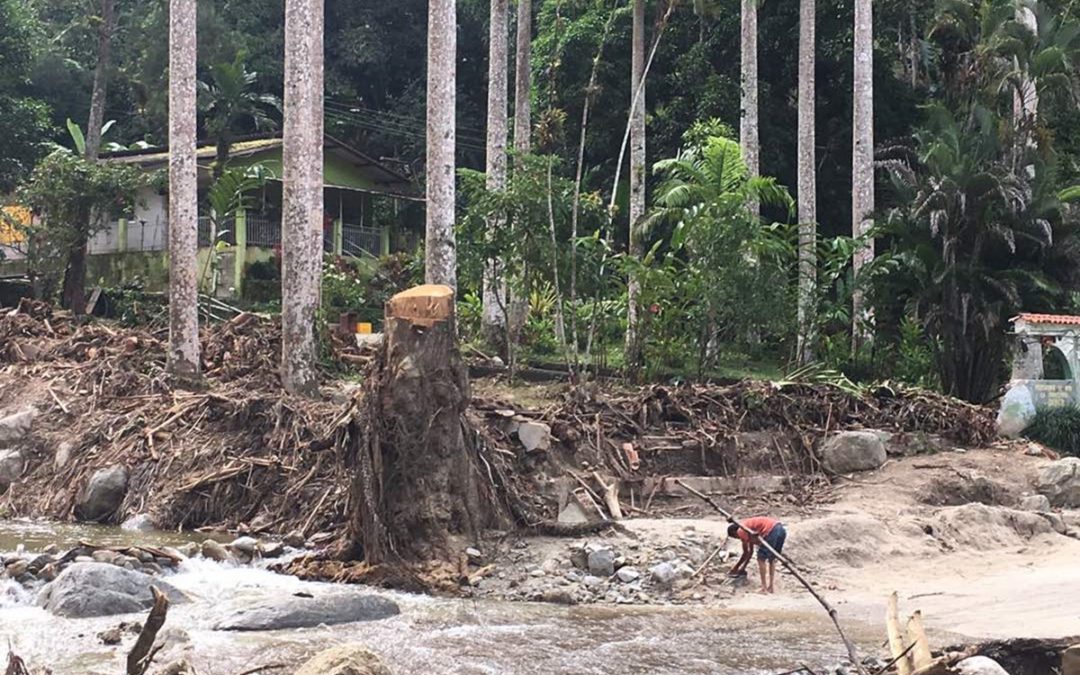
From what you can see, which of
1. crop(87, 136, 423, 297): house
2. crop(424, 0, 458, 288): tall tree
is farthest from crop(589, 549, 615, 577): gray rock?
crop(87, 136, 423, 297): house

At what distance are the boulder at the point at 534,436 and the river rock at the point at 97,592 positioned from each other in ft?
17.3

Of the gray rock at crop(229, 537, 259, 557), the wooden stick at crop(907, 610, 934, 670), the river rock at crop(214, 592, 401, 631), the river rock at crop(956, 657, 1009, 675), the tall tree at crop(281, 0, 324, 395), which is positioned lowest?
the river rock at crop(214, 592, 401, 631)

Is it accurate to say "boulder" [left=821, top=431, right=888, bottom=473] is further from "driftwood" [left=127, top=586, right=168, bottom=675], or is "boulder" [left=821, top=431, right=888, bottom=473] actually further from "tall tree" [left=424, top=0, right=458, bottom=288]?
"driftwood" [left=127, top=586, right=168, bottom=675]

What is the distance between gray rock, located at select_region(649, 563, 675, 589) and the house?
17573mm

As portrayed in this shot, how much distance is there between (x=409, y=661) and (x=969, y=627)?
5.19 metres

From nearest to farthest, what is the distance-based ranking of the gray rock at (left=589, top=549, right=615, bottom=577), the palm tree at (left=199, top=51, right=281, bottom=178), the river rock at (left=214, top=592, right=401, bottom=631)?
the river rock at (left=214, top=592, right=401, bottom=631) → the gray rock at (left=589, top=549, right=615, bottom=577) → the palm tree at (left=199, top=51, right=281, bottom=178)

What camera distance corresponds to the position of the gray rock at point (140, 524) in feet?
51.8

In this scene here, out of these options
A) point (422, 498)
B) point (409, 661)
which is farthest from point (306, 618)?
point (422, 498)

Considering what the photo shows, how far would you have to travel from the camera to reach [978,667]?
800cm

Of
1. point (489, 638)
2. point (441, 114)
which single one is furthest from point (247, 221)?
point (489, 638)

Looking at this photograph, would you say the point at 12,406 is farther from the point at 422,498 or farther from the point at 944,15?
the point at 944,15

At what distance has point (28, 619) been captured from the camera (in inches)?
433

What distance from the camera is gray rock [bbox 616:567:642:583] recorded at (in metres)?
12.8

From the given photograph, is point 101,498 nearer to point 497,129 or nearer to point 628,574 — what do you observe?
point 628,574
